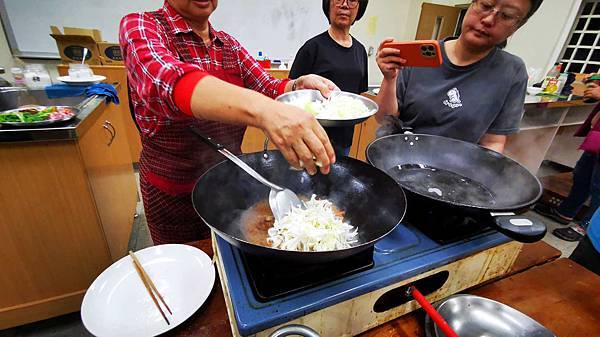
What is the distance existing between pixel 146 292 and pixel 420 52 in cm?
123

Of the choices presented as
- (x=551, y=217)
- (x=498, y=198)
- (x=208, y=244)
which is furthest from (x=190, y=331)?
(x=551, y=217)

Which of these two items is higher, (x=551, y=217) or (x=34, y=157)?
(x=34, y=157)

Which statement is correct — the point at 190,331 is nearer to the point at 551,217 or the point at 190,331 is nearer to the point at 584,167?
the point at 584,167

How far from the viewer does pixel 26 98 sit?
2.03 metres

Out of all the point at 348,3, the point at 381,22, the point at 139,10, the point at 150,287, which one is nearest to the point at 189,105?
the point at 150,287

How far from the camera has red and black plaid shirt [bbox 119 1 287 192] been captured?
2.35 feet

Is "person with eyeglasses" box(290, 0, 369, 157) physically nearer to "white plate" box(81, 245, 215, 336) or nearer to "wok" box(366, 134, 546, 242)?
"wok" box(366, 134, 546, 242)

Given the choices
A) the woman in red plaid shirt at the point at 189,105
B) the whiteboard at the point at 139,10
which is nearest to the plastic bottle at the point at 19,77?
the woman in red plaid shirt at the point at 189,105

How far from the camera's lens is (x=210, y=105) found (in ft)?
2.07

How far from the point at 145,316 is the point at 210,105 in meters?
0.60

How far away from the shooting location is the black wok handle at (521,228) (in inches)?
25.1

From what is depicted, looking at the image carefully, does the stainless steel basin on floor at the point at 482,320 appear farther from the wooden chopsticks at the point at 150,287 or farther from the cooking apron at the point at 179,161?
the cooking apron at the point at 179,161

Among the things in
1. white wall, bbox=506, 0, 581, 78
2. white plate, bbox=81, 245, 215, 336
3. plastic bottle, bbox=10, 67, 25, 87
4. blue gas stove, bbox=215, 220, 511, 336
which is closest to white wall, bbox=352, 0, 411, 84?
white wall, bbox=506, 0, 581, 78

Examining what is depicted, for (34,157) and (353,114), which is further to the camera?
(34,157)
